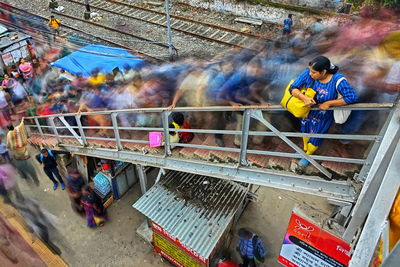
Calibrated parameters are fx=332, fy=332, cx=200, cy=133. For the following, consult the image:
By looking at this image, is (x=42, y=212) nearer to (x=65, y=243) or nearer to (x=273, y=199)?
(x=65, y=243)

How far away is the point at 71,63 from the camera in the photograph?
991cm

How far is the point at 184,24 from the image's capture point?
15242mm

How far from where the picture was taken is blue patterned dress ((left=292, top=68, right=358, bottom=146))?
3.76 m

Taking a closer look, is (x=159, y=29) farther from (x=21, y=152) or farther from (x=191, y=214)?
(x=191, y=214)

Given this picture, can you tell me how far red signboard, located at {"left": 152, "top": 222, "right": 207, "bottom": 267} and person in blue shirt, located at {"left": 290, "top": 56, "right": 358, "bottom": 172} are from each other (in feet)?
10.3

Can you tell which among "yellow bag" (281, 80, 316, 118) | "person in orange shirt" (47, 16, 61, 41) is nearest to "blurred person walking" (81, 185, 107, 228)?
"yellow bag" (281, 80, 316, 118)

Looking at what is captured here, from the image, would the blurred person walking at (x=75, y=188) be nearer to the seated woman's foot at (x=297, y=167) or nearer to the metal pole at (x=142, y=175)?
the metal pole at (x=142, y=175)

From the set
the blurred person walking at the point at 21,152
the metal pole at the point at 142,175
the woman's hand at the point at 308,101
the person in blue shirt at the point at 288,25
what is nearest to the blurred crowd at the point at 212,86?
the blurred person walking at the point at 21,152

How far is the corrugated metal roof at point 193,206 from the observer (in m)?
6.06

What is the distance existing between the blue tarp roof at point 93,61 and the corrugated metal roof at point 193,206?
4.19 m

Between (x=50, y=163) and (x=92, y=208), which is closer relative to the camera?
(x=92, y=208)

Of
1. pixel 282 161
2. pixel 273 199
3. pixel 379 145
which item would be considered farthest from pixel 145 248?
pixel 379 145

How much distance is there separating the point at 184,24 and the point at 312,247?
41.4ft

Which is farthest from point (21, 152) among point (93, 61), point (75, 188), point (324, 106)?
point (324, 106)
